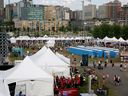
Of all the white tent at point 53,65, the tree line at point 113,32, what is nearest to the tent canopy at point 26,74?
the white tent at point 53,65

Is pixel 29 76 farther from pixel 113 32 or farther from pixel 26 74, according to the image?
pixel 113 32

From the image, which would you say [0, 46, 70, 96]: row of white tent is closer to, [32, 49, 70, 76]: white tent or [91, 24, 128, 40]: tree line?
[32, 49, 70, 76]: white tent

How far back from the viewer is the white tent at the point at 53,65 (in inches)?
987

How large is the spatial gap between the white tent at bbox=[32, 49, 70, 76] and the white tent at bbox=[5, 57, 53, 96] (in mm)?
4265

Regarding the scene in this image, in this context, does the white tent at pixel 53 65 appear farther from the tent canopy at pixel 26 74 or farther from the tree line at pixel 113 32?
the tree line at pixel 113 32

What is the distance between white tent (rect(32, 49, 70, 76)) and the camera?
987 inches

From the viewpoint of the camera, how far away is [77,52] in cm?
5212

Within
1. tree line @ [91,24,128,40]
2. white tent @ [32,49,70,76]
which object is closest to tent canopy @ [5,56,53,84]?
white tent @ [32,49,70,76]

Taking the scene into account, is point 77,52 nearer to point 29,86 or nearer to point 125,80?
point 125,80

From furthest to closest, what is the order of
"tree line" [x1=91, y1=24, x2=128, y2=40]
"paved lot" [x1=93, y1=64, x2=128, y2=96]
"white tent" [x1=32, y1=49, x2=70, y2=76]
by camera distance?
1. "tree line" [x1=91, y1=24, x2=128, y2=40]
2. "white tent" [x1=32, y1=49, x2=70, y2=76]
3. "paved lot" [x1=93, y1=64, x2=128, y2=96]

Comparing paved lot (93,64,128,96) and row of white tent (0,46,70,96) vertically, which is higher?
row of white tent (0,46,70,96)

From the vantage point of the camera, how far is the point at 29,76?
63.6 ft

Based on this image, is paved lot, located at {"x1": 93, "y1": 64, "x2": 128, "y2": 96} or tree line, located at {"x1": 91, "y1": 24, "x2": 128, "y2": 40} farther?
tree line, located at {"x1": 91, "y1": 24, "x2": 128, "y2": 40}

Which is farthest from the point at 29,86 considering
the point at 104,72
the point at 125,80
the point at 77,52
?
the point at 77,52
